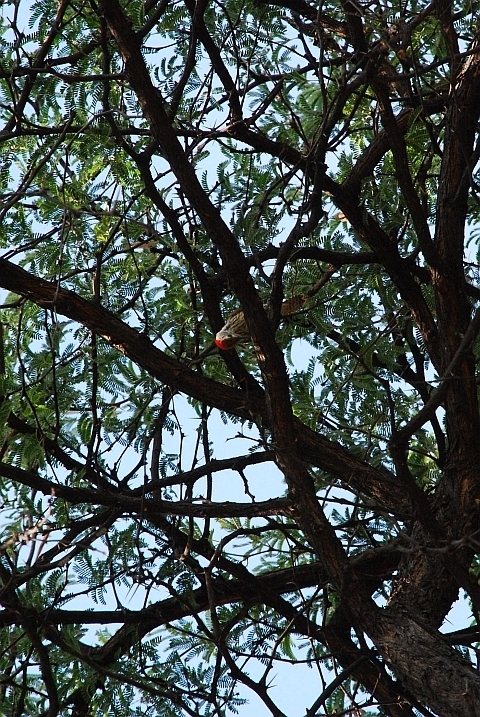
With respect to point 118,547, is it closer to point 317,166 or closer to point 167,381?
point 167,381

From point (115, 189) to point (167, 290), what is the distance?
0.51 meters

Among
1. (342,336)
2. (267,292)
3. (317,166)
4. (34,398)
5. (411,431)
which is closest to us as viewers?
(411,431)

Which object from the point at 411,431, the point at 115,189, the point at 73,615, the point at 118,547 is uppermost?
the point at 115,189

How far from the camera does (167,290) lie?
4062 mm

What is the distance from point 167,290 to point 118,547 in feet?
3.95

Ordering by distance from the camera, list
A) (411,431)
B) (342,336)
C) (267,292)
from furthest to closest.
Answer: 1. (267,292)
2. (342,336)
3. (411,431)

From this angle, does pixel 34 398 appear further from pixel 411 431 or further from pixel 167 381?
pixel 411 431

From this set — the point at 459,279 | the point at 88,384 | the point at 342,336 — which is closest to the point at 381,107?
the point at 459,279

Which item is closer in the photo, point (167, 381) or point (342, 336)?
point (167, 381)

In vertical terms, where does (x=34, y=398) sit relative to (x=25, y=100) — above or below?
below

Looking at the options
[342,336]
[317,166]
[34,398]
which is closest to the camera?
[317,166]

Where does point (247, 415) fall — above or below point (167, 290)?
below

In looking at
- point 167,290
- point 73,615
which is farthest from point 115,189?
point 73,615

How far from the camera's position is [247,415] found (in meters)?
3.65
